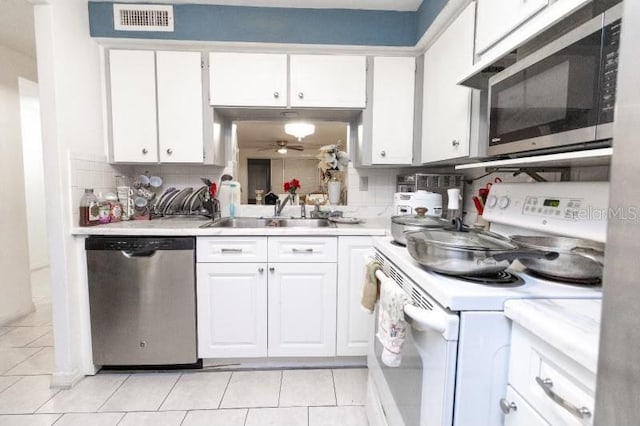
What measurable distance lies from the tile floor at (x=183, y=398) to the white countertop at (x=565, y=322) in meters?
1.21

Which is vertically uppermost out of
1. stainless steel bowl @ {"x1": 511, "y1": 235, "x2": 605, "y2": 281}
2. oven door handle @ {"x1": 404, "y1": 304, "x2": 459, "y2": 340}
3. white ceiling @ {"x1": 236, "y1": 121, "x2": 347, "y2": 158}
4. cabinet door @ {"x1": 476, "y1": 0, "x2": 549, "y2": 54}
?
cabinet door @ {"x1": 476, "y1": 0, "x2": 549, "y2": 54}

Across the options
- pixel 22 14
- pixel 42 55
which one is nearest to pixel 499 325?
pixel 42 55

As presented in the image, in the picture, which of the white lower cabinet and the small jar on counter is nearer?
the white lower cabinet

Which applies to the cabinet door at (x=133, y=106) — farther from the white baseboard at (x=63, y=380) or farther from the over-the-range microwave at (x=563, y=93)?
the over-the-range microwave at (x=563, y=93)

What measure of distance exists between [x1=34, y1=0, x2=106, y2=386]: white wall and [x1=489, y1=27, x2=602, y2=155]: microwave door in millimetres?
2214

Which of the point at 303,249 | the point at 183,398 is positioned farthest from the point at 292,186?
the point at 183,398

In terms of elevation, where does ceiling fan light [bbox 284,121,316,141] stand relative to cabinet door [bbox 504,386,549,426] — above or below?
above

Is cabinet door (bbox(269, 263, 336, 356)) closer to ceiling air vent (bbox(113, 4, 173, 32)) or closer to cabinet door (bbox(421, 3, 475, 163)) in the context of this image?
cabinet door (bbox(421, 3, 475, 163))

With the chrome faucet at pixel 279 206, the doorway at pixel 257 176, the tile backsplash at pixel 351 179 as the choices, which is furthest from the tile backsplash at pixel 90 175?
the chrome faucet at pixel 279 206

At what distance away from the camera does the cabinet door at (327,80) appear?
2156 mm

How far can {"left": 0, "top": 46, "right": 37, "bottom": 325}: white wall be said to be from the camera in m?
2.55

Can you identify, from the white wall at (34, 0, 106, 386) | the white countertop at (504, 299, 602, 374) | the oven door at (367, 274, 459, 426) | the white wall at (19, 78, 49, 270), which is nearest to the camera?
the white countertop at (504, 299, 602, 374)

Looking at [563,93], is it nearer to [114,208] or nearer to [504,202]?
[504,202]

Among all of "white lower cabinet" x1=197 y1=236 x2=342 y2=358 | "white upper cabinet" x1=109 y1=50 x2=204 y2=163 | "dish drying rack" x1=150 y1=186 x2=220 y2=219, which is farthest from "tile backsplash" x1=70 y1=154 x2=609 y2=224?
"white lower cabinet" x1=197 y1=236 x2=342 y2=358
